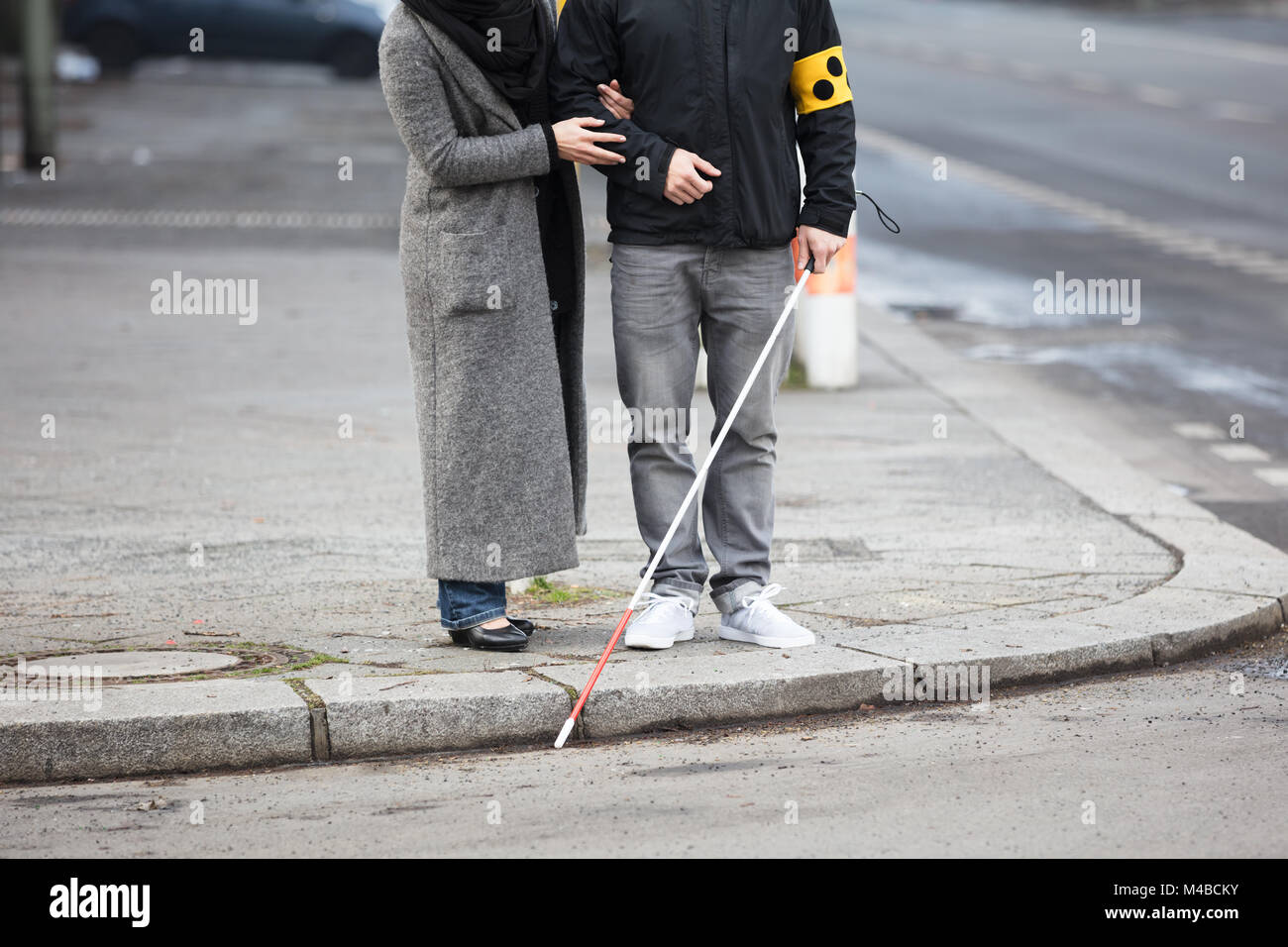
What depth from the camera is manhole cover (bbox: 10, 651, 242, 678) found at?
17.2 ft

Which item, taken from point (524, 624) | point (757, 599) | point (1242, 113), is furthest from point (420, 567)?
point (1242, 113)

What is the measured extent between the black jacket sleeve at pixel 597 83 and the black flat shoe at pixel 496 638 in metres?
1.29

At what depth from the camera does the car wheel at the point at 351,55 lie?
31719 mm

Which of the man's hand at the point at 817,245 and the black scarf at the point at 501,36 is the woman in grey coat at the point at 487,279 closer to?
the black scarf at the point at 501,36

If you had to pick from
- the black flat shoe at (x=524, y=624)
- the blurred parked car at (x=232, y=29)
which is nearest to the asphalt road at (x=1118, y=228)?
the black flat shoe at (x=524, y=624)

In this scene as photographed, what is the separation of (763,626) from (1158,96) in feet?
81.0

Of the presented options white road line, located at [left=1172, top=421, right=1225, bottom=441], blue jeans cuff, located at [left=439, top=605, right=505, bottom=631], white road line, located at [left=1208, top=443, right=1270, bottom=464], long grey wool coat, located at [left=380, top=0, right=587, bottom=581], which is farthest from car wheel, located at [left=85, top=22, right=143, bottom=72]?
blue jeans cuff, located at [left=439, top=605, right=505, bottom=631]

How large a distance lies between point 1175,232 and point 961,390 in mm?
6960

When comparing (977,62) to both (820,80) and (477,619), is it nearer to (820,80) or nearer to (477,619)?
(820,80)

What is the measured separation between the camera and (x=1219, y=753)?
4734 mm

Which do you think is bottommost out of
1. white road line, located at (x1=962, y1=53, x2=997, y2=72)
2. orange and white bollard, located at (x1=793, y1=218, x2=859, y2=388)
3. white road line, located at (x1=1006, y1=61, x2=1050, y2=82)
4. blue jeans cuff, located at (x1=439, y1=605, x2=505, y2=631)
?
blue jeans cuff, located at (x1=439, y1=605, x2=505, y2=631)

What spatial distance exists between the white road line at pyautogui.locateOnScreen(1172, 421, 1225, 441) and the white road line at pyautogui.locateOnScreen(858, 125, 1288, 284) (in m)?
4.92

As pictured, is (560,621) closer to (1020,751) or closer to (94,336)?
(1020,751)

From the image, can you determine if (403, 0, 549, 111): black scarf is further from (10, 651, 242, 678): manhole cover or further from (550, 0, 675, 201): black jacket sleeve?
(10, 651, 242, 678): manhole cover
